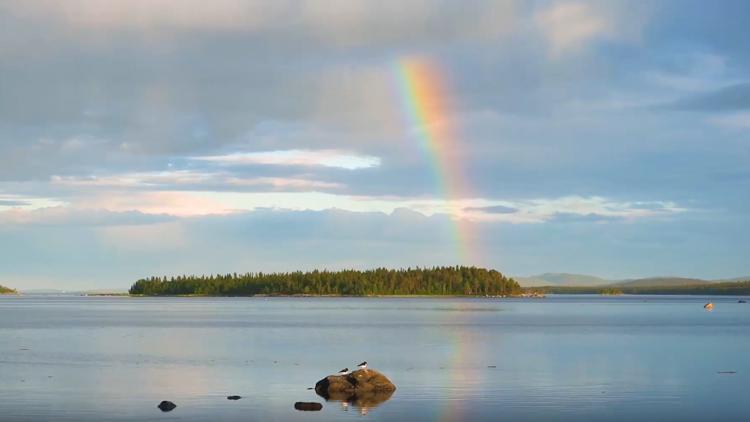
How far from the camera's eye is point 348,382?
1743 inches

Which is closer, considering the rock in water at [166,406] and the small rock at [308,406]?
the rock in water at [166,406]

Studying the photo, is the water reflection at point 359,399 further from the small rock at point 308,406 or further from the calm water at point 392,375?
the small rock at point 308,406

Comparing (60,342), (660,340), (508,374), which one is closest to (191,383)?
(508,374)

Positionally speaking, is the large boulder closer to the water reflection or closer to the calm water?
the water reflection

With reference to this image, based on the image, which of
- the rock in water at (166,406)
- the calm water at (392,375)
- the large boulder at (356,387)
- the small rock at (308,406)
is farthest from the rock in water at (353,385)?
the rock in water at (166,406)

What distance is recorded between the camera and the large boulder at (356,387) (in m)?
43.4

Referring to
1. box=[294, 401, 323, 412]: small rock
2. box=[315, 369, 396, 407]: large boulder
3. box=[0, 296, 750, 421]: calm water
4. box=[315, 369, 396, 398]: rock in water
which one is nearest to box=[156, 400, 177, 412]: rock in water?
box=[0, 296, 750, 421]: calm water

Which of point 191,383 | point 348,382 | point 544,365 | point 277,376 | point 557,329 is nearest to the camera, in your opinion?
point 348,382

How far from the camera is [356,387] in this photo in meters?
44.1

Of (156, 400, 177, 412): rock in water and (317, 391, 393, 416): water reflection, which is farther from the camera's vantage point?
(317, 391, 393, 416): water reflection

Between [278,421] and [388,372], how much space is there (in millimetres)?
20075

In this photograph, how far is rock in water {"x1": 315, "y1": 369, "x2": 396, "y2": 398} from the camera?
43.9m

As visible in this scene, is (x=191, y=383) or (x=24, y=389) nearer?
(x=24, y=389)

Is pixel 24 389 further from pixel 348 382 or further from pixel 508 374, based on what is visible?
pixel 508 374
